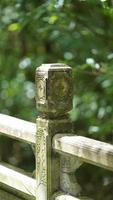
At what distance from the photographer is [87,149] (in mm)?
2398

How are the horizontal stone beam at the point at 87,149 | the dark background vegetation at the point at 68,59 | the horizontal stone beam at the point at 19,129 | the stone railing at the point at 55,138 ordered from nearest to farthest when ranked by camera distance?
1. the horizontal stone beam at the point at 87,149
2. the stone railing at the point at 55,138
3. the horizontal stone beam at the point at 19,129
4. the dark background vegetation at the point at 68,59

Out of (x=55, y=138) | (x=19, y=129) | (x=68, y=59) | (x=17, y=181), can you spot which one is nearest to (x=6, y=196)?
(x=17, y=181)

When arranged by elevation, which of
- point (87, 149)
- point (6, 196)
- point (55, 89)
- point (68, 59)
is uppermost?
point (55, 89)

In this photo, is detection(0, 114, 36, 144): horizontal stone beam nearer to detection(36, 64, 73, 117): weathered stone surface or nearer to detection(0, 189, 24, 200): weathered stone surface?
detection(36, 64, 73, 117): weathered stone surface

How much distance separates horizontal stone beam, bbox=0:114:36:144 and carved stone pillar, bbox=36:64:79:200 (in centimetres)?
9

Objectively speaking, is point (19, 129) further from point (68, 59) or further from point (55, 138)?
point (68, 59)

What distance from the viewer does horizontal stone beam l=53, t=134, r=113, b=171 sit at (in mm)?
2293

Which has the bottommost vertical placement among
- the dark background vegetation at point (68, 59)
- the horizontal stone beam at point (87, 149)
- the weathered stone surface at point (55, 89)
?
the dark background vegetation at point (68, 59)

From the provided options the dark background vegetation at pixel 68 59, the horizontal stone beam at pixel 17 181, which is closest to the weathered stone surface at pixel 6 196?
the horizontal stone beam at pixel 17 181

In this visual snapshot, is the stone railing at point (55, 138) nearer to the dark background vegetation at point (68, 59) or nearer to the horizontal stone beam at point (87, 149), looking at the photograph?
the horizontal stone beam at point (87, 149)

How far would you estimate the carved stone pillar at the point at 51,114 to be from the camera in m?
2.57

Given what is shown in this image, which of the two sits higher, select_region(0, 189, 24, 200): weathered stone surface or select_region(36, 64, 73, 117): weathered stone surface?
select_region(36, 64, 73, 117): weathered stone surface

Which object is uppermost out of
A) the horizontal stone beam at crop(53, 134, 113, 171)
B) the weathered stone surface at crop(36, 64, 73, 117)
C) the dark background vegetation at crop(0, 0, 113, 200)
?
the weathered stone surface at crop(36, 64, 73, 117)

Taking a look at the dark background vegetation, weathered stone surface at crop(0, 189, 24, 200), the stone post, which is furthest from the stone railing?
the dark background vegetation
